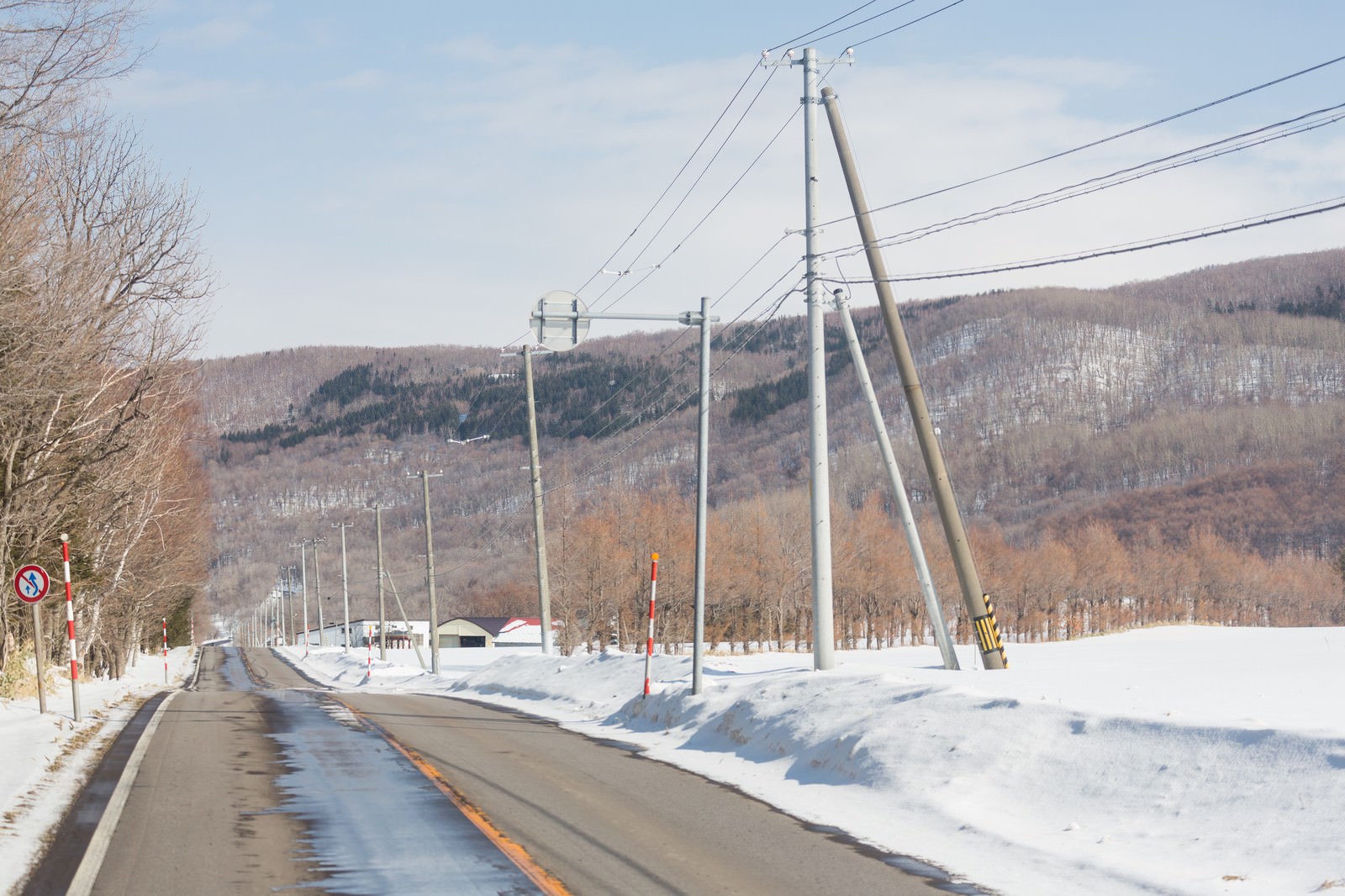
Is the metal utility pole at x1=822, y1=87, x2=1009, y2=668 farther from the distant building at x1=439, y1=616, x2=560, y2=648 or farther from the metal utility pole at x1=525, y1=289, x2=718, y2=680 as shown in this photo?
the distant building at x1=439, y1=616, x2=560, y2=648

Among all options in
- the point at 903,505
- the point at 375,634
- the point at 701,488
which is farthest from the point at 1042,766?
the point at 375,634

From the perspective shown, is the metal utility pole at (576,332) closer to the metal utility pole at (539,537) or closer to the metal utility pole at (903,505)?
the metal utility pole at (903,505)

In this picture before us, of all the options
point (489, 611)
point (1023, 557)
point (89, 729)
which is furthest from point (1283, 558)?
point (89, 729)

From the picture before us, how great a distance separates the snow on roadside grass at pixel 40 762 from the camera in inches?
372

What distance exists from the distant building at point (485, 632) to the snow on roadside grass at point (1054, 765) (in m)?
132

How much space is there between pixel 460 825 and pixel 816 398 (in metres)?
11.4

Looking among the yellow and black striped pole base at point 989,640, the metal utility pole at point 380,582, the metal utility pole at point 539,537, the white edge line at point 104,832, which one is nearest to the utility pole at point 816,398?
the yellow and black striped pole base at point 989,640

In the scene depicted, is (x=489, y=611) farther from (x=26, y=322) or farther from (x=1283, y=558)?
(x=26, y=322)

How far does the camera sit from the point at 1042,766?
11008mm

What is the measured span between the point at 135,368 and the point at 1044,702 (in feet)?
61.9

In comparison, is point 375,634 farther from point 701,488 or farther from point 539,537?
point 701,488

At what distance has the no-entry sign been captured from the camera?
18.8 metres

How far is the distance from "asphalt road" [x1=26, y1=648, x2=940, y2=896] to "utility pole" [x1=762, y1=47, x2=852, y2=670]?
4.46 meters

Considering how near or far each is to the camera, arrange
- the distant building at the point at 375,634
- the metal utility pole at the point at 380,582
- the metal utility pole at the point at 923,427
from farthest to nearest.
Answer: the distant building at the point at 375,634
the metal utility pole at the point at 380,582
the metal utility pole at the point at 923,427
